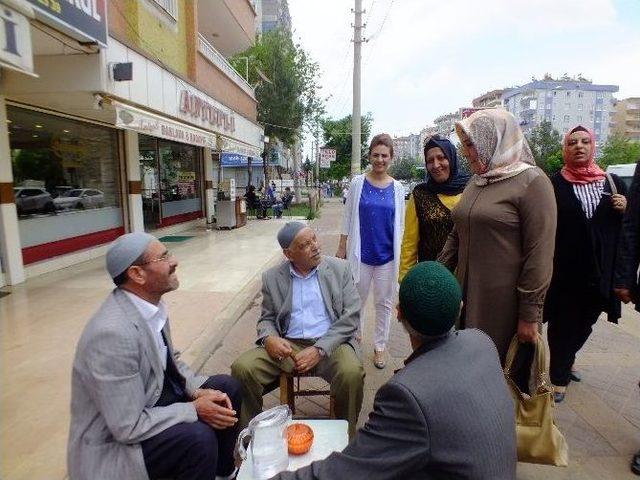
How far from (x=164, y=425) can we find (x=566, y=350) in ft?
9.05

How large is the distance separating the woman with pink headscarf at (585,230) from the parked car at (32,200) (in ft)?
24.2

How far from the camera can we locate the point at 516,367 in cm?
231

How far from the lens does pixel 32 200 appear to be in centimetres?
738

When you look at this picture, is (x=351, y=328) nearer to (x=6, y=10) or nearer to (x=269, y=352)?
(x=269, y=352)

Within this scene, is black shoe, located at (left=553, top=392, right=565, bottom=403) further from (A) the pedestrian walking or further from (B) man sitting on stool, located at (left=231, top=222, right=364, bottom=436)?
(B) man sitting on stool, located at (left=231, top=222, right=364, bottom=436)

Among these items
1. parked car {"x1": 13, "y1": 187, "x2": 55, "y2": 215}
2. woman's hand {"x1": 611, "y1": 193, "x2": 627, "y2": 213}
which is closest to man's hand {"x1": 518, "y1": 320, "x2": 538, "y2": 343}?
woman's hand {"x1": 611, "y1": 193, "x2": 627, "y2": 213}

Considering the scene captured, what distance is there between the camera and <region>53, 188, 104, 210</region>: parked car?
26.6 ft

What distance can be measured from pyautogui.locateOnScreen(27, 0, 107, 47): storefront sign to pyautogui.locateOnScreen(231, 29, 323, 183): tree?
55.7 ft

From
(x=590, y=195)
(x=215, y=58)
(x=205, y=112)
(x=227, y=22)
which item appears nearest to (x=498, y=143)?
(x=590, y=195)

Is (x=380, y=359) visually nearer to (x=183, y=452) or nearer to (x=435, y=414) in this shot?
(x=183, y=452)

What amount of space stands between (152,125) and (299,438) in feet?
22.4

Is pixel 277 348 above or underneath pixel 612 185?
underneath

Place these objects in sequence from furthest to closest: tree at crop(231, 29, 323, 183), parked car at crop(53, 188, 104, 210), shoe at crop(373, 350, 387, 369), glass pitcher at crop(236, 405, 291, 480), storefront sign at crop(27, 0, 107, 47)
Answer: tree at crop(231, 29, 323, 183)
parked car at crop(53, 188, 104, 210)
storefront sign at crop(27, 0, 107, 47)
shoe at crop(373, 350, 387, 369)
glass pitcher at crop(236, 405, 291, 480)

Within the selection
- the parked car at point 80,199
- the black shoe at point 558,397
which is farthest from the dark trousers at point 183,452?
the parked car at point 80,199
